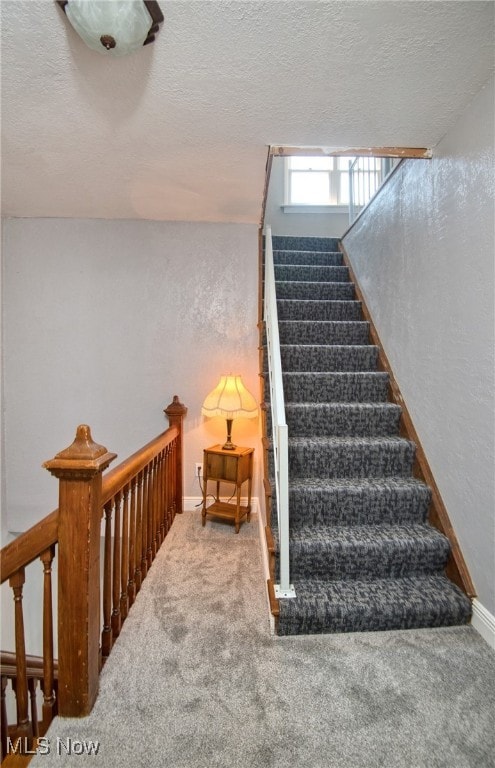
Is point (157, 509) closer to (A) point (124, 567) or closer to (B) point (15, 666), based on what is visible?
(A) point (124, 567)

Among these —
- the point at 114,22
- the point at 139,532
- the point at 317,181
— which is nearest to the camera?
the point at 114,22

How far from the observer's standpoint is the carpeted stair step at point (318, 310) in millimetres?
3232

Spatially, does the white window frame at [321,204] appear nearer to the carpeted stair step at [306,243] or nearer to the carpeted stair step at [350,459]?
the carpeted stair step at [306,243]

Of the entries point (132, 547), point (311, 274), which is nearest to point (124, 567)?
point (132, 547)

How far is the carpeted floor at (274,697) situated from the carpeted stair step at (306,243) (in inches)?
136

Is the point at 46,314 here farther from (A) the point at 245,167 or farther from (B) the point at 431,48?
(B) the point at 431,48

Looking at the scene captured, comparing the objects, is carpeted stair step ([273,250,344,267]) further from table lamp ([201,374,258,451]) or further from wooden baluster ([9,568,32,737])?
wooden baluster ([9,568,32,737])

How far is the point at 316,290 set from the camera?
11.4ft

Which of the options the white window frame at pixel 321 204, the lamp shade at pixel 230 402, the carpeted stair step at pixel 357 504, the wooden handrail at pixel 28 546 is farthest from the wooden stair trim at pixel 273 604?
the white window frame at pixel 321 204

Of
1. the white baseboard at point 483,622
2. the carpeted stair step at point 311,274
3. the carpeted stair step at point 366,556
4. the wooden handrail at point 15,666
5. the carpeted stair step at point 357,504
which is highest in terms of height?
the carpeted stair step at point 311,274

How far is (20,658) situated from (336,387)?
216cm

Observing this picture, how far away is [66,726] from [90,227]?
A: 10.1ft

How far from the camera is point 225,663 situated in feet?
5.00

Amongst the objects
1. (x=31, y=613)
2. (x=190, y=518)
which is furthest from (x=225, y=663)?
(x=31, y=613)
